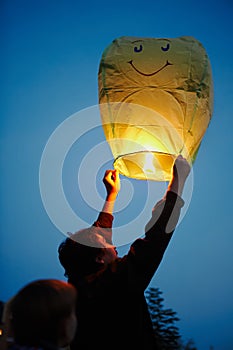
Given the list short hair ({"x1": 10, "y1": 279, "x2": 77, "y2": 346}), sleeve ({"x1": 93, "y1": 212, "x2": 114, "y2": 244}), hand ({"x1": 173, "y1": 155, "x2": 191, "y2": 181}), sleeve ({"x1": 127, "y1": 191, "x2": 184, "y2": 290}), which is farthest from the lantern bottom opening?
short hair ({"x1": 10, "y1": 279, "x2": 77, "y2": 346})

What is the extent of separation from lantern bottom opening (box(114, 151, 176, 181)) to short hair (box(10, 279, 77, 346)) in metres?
1.01

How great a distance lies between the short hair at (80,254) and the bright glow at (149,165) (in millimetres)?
621

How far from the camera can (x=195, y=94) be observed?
212 centimetres

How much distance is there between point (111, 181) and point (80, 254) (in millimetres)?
675

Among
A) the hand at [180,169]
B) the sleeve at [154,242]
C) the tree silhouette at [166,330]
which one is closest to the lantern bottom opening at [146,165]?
the hand at [180,169]

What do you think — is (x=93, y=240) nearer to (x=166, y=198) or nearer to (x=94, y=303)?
(x=94, y=303)

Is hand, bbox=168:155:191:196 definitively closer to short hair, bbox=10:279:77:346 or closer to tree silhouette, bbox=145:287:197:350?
short hair, bbox=10:279:77:346

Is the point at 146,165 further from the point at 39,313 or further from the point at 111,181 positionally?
the point at 39,313

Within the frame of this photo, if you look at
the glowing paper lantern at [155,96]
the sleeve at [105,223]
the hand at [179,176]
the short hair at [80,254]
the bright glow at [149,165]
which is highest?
the glowing paper lantern at [155,96]

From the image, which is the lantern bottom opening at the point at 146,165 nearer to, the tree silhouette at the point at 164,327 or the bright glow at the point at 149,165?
the bright glow at the point at 149,165

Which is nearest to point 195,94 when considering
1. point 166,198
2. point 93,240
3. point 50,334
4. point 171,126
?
point 171,126

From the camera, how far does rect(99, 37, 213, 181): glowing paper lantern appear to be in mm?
2082

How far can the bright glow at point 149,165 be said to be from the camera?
230 cm

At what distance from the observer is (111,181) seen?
2449 millimetres
